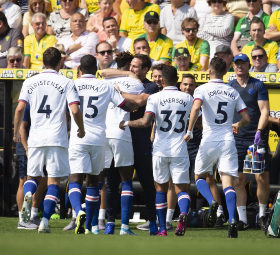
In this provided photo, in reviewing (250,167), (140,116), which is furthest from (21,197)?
(250,167)

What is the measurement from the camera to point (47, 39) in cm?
1440

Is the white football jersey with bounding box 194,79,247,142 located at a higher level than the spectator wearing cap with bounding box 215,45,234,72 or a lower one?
lower

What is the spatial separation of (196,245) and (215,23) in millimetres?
7819

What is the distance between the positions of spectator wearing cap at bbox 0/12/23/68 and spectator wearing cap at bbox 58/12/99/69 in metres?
0.82

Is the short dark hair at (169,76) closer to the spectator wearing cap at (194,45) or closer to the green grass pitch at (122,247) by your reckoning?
the green grass pitch at (122,247)

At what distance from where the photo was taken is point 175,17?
1418cm

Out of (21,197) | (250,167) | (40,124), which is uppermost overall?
(40,124)

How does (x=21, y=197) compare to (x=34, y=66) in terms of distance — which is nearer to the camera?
(x=21, y=197)

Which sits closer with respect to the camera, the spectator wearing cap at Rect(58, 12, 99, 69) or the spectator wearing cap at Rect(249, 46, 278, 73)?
the spectator wearing cap at Rect(249, 46, 278, 73)

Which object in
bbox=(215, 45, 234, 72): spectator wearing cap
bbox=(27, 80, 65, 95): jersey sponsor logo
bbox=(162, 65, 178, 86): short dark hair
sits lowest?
bbox=(27, 80, 65, 95): jersey sponsor logo

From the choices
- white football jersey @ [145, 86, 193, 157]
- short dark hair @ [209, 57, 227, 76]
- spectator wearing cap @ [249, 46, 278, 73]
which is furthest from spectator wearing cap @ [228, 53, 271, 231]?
white football jersey @ [145, 86, 193, 157]

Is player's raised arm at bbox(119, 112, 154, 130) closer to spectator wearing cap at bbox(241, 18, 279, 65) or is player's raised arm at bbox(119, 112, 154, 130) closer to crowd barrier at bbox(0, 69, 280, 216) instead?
A: crowd barrier at bbox(0, 69, 280, 216)

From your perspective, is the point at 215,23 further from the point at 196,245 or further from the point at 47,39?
the point at 196,245

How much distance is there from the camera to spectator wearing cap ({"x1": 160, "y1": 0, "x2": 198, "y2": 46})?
14156 millimetres
